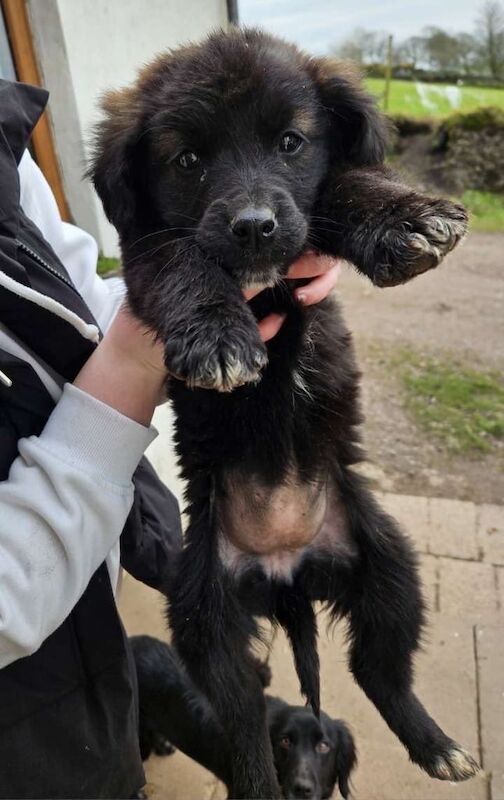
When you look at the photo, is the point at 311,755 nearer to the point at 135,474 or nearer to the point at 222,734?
the point at 222,734

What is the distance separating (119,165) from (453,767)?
159cm

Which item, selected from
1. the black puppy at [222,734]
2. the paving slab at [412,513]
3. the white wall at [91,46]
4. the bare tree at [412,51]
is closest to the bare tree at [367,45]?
the bare tree at [412,51]

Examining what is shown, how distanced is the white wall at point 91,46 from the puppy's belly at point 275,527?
2394 mm

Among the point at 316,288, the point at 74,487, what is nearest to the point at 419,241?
the point at 316,288

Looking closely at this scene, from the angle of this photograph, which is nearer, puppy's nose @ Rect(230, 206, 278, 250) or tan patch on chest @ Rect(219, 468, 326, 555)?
puppy's nose @ Rect(230, 206, 278, 250)

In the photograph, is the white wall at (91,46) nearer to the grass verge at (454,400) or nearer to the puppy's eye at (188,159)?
the grass verge at (454,400)

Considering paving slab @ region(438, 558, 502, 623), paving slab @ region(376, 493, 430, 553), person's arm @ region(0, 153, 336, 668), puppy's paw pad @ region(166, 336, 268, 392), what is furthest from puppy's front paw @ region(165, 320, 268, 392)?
paving slab @ region(376, 493, 430, 553)

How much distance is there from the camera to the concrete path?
2.17 m

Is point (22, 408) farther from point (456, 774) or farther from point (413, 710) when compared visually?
point (456, 774)

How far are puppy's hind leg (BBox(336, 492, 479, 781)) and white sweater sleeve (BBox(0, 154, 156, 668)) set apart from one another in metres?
0.65

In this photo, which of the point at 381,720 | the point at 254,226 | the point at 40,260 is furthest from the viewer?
the point at 381,720

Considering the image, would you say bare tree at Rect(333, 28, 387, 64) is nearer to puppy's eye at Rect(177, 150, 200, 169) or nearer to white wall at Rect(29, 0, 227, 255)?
white wall at Rect(29, 0, 227, 255)

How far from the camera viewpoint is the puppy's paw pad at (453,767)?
1.68 m

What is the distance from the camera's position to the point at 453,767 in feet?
5.53
